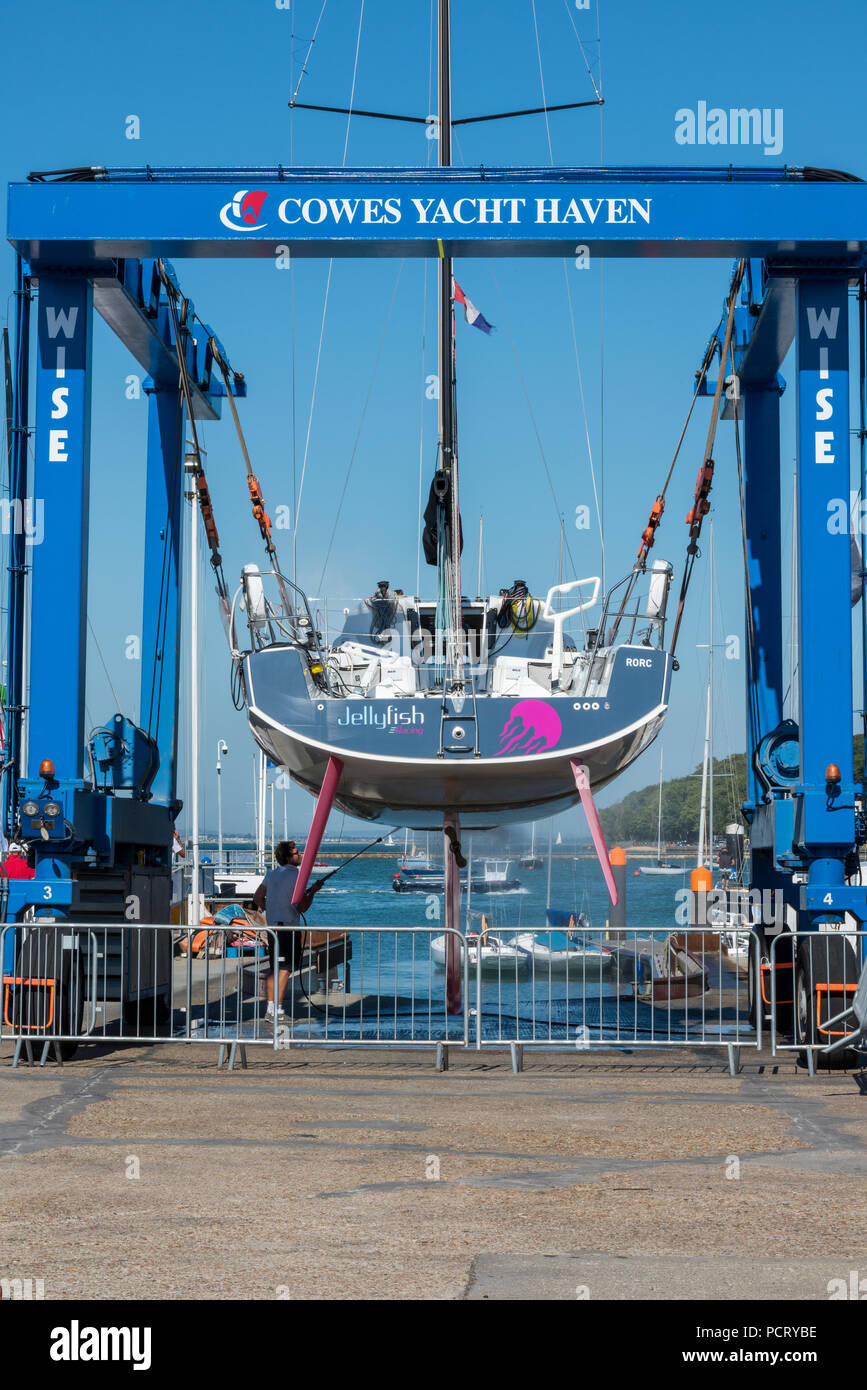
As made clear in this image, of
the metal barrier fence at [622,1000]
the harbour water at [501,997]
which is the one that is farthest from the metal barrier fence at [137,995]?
the metal barrier fence at [622,1000]

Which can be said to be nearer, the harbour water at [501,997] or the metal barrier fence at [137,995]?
→ the metal barrier fence at [137,995]

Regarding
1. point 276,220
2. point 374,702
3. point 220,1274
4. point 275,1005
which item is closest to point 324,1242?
point 220,1274

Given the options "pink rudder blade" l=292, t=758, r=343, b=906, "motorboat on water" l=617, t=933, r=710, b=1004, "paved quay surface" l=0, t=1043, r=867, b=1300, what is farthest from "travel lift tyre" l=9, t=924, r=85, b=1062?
"motorboat on water" l=617, t=933, r=710, b=1004

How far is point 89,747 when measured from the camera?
49.1 ft

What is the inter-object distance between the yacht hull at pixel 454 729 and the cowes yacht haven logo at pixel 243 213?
5413 millimetres

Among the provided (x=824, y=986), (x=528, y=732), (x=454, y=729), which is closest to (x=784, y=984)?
(x=824, y=986)

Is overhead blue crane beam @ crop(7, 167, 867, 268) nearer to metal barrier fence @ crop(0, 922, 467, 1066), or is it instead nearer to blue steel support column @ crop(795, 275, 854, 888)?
blue steel support column @ crop(795, 275, 854, 888)

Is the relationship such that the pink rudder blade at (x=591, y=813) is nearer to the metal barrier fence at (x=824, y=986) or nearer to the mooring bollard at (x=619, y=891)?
the mooring bollard at (x=619, y=891)

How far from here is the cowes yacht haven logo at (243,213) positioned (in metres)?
13.0

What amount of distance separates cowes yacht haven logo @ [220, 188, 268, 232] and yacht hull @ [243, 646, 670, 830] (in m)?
5.41

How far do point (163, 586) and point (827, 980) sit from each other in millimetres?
9208

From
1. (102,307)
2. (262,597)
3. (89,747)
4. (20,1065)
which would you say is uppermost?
(102,307)

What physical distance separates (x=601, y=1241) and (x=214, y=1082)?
558 cm
